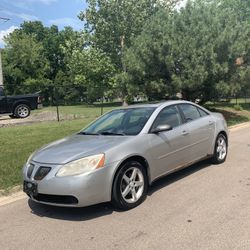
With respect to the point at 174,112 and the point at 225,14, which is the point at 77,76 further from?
the point at 174,112

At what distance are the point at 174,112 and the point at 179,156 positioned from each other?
0.88 m

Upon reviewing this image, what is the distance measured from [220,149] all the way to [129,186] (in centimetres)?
327

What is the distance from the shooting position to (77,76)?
4259 cm

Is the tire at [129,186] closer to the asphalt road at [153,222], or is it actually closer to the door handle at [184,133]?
the asphalt road at [153,222]

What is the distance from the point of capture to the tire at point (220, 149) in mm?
8109

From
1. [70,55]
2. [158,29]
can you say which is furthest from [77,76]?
[158,29]

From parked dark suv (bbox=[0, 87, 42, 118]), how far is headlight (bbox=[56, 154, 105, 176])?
1513 cm

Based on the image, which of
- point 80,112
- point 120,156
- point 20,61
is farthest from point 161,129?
point 20,61

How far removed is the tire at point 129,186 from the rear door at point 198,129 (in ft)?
5.20

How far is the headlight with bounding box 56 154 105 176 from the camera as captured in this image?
5.22 meters

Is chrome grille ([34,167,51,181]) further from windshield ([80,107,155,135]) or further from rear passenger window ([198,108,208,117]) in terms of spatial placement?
rear passenger window ([198,108,208,117])

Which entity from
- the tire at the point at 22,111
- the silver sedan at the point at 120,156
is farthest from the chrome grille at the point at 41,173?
the tire at the point at 22,111

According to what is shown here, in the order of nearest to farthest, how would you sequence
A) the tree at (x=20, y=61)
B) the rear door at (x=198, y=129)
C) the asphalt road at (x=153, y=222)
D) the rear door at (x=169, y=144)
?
1. the asphalt road at (x=153, y=222)
2. the rear door at (x=169, y=144)
3. the rear door at (x=198, y=129)
4. the tree at (x=20, y=61)

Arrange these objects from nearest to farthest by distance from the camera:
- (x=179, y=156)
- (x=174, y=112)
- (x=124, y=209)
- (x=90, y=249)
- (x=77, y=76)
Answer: (x=90, y=249)
(x=124, y=209)
(x=179, y=156)
(x=174, y=112)
(x=77, y=76)
